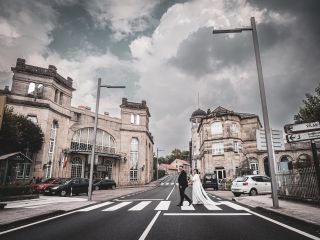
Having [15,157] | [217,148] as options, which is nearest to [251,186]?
[15,157]

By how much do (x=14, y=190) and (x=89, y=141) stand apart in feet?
75.6

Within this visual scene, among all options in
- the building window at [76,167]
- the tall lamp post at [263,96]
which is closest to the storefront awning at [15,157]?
the tall lamp post at [263,96]

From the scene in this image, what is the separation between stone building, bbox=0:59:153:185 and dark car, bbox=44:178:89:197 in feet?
32.1

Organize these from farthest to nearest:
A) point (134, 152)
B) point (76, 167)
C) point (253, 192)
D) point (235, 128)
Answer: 1. point (134, 152)
2. point (235, 128)
3. point (76, 167)
4. point (253, 192)

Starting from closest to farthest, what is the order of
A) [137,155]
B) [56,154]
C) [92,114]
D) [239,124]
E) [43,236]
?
[43,236]
[56,154]
[92,114]
[239,124]
[137,155]

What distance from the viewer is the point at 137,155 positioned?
4453cm

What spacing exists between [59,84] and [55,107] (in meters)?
3.60

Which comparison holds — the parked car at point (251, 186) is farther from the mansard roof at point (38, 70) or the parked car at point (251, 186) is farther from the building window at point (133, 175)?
the building window at point (133, 175)

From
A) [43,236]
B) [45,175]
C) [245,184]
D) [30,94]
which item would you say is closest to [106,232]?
[43,236]

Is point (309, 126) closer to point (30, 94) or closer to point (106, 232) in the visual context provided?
point (106, 232)

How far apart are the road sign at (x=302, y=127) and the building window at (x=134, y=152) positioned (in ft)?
122

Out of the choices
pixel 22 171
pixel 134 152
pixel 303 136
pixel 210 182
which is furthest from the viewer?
pixel 134 152

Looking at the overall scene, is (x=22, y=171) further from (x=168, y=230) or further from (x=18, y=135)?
(x=168, y=230)

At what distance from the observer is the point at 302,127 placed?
827 centimetres
